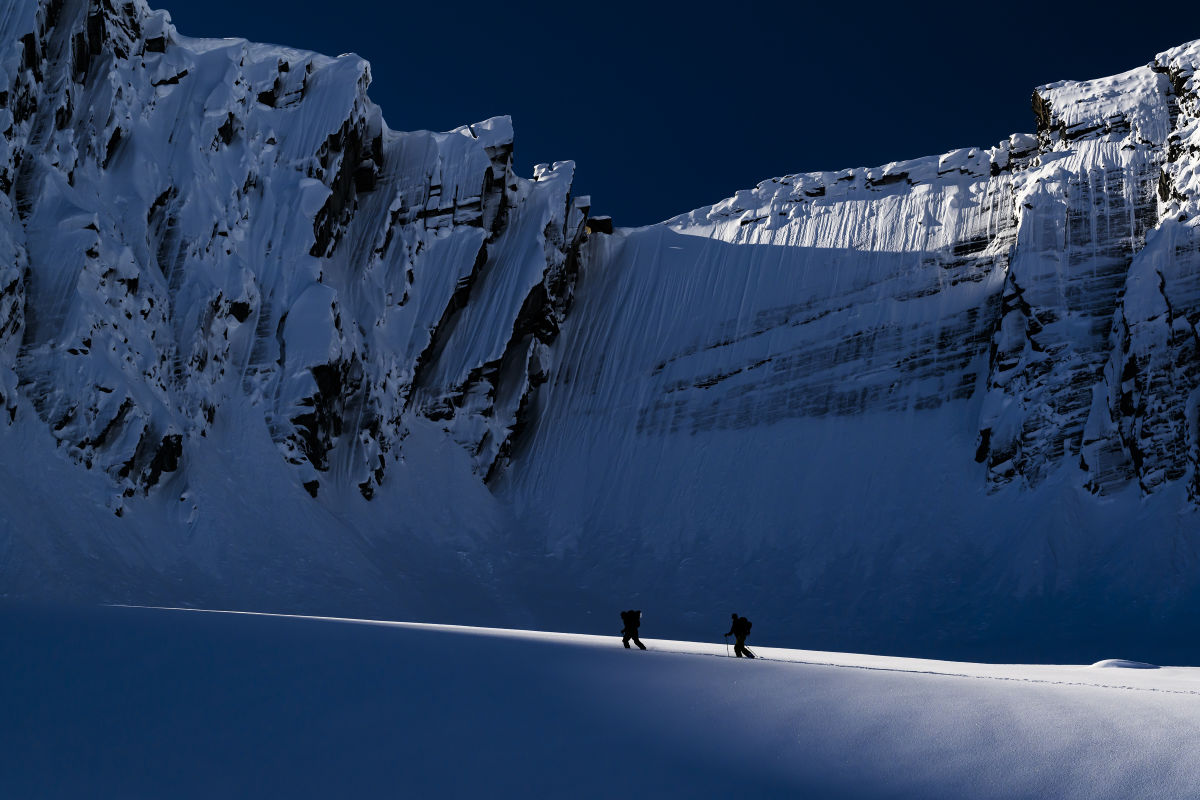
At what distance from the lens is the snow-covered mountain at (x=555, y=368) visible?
145ft

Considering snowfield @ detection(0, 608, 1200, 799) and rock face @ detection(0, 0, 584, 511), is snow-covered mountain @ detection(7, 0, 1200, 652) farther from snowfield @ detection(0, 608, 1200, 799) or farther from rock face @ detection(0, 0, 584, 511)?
snowfield @ detection(0, 608, 1200, 799)

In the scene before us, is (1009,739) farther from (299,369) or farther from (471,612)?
(299,369)

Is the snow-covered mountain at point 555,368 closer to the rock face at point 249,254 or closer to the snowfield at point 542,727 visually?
the rock face at point 249,254

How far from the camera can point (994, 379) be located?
56.7m

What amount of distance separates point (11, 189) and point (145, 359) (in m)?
9.14

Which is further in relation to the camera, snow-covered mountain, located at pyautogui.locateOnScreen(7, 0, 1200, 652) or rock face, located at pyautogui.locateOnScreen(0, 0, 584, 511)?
snow-covered mountain, located at pyautogui.locateOnScreen(7, 0, 1200, 652)

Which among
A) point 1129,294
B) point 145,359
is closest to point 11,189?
point 145,359

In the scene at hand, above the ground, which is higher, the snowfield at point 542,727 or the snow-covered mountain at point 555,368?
the snow-covered mountain at point 555,368

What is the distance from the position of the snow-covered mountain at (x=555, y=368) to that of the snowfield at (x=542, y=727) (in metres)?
27.0

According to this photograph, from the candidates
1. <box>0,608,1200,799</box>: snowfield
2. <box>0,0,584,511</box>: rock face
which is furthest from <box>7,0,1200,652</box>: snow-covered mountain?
<box>0,608,1200,799</box>: snowfield

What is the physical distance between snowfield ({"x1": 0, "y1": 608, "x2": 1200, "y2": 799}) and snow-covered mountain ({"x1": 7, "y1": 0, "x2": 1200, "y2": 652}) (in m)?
27.0

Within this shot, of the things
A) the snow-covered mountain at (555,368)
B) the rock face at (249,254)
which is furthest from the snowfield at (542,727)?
the rock face at (249,254)

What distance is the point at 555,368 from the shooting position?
236 ft

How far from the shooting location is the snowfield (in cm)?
949
